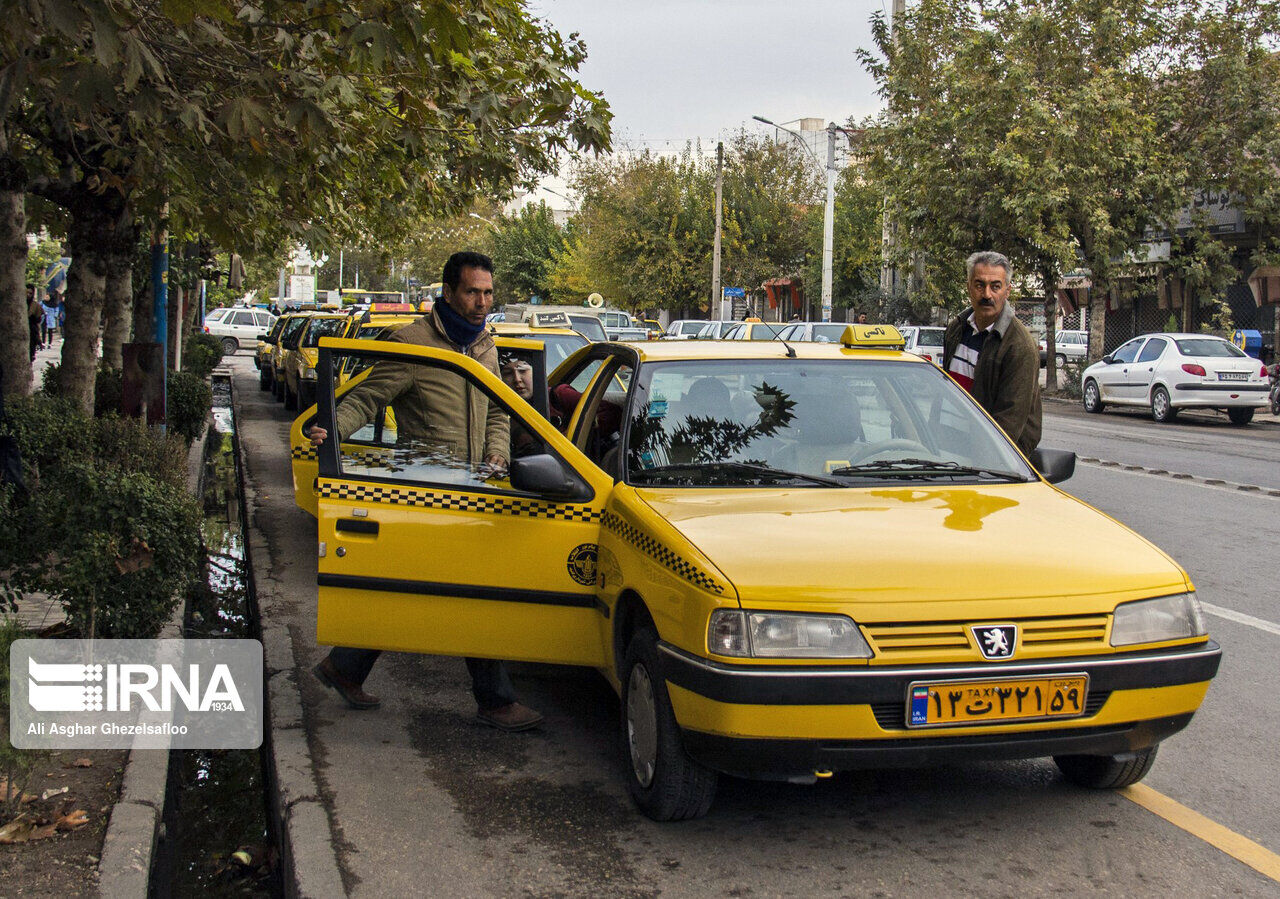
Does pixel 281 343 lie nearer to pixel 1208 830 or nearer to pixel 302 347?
pixel 302 347

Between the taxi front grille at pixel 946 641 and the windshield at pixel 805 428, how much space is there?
3.61 feet

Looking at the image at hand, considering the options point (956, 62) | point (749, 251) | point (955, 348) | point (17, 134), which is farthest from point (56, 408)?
point (749, 251)

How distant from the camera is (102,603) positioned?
5.59 meters

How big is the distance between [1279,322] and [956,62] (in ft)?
31.4

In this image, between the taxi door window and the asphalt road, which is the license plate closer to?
the asphalt road

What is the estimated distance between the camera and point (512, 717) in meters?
5.35

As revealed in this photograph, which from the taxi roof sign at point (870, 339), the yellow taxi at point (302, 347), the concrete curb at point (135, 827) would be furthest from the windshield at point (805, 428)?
Answer: the yellow taxi at point (302, 347)

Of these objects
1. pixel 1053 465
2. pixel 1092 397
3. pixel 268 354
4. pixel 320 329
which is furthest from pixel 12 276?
pixel 1092 397

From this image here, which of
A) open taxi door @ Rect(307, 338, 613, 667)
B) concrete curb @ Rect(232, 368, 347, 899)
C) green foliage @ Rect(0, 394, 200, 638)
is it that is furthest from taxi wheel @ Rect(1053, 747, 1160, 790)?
green foliage @ Rect(0, 394, 200, 638)

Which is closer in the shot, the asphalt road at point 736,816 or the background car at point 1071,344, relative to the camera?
the asphalt road at point 736,816

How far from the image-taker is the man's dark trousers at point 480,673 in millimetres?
5301

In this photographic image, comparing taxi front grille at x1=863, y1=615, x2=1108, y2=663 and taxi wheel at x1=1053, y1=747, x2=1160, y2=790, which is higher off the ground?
taxi front grille at x1=863, y1=615, x2=1108, y2=663

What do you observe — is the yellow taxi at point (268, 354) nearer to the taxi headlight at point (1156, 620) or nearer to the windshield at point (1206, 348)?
the windshield at point (1206, 348)

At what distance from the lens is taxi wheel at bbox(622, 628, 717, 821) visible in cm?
412
